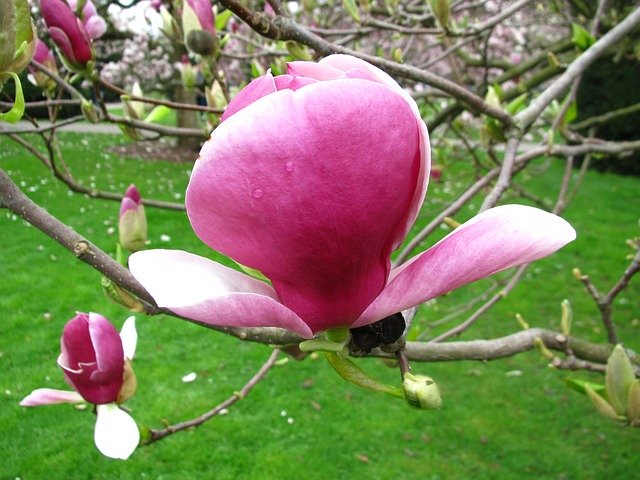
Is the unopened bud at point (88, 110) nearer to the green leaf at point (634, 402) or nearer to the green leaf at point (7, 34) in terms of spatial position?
the green leaf at point (7, 34)

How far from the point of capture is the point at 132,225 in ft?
3.01

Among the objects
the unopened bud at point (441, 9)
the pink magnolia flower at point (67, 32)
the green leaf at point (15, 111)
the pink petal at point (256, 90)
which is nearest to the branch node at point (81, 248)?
the green leaf at point (15, 111)

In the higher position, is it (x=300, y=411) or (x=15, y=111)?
(x=15, y=111)

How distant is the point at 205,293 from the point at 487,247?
0.17m

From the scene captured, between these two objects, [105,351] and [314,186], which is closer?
[314,186]

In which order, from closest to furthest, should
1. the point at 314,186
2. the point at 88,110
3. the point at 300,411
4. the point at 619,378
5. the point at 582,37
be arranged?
1. the point at 314,186
2. the point at 619,378
3. the point at 88,110
4. the point at 582,37
5. the point at 300,411

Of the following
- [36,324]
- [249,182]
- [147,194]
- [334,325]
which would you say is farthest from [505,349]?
[147,194]

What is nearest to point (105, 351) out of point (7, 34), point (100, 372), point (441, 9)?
point (100, 372)

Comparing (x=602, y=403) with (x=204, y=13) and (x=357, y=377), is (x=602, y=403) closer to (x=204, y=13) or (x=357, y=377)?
(x=357, y=377)

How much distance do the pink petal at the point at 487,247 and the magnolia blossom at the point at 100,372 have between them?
431 millimetres

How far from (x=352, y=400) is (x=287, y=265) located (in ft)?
9.24

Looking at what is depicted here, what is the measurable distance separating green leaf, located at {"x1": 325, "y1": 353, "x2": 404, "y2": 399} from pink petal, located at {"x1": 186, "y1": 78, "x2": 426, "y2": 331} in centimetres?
5

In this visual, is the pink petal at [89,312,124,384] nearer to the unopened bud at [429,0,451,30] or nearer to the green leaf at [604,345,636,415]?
the green leaf at [604,345,636,415]

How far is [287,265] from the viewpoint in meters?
0.39
